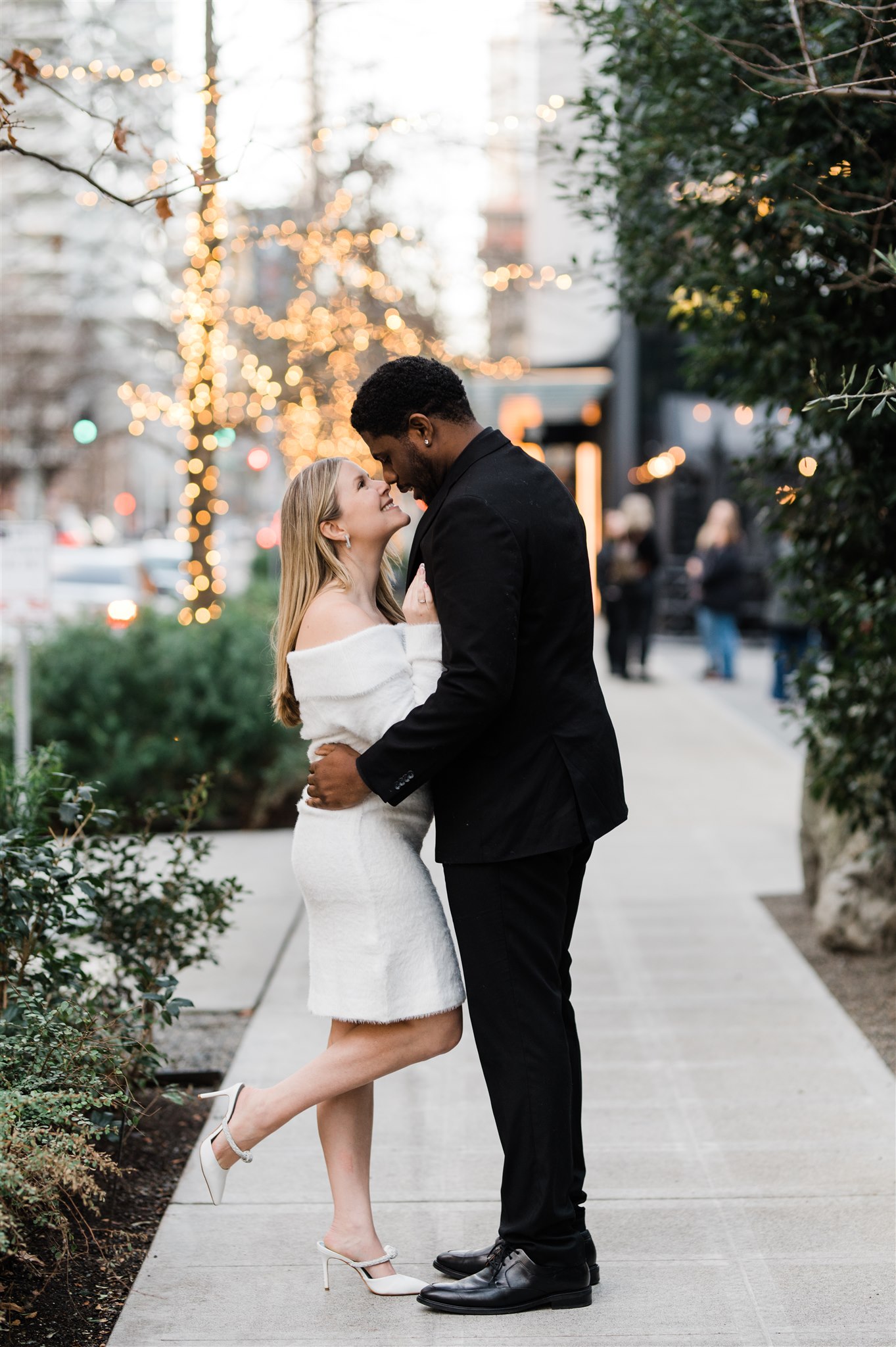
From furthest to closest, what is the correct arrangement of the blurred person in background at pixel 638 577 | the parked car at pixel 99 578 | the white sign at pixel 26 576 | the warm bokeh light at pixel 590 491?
the warm bokeh light at pixel 590 491, the parked car at pixel 99 578, the blurred person in background at pixel 638 577, the white sign at pixel 26 576

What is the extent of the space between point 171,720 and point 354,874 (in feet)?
22.1

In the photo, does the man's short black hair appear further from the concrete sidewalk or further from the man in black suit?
the concrete sidewalk

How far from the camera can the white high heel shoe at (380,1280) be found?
336 cm

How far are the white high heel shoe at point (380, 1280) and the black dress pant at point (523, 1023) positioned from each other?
0.96 ft

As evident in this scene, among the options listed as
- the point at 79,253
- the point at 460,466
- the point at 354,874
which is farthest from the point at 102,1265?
the point at 79,253

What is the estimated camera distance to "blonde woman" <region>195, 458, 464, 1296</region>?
323 centimetres

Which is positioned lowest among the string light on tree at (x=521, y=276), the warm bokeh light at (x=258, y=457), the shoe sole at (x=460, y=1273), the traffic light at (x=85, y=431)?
the shoe sole at (x=460, y=1273)

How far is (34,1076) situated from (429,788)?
1.05m

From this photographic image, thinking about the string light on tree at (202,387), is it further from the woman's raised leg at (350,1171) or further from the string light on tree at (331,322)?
the woman's raised leg at (350,1171)

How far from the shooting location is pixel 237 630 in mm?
10711

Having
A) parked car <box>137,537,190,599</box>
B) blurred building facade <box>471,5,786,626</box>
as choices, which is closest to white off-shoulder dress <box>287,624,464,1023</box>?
blurred building facade <box>471,5,786,626</box>

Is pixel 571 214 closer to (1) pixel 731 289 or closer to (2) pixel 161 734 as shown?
(1) pixel 731 289

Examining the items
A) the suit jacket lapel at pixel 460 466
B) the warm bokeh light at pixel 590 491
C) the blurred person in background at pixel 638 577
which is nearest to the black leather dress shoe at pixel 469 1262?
the suit jacket lapel at pixel 460 466

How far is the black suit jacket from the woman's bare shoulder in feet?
0.62
